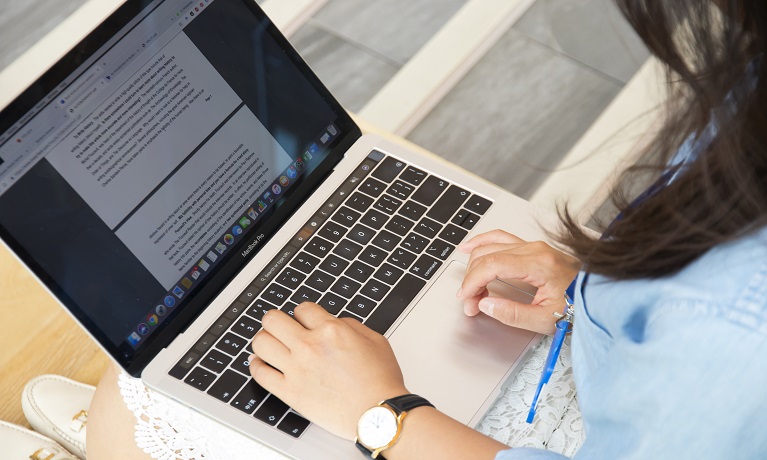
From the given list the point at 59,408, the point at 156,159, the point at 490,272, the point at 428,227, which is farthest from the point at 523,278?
the point at 59,408

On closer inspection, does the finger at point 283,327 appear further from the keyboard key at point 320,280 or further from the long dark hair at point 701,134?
the long dark hair at point 701,134

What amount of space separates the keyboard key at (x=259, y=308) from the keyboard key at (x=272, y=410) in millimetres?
98

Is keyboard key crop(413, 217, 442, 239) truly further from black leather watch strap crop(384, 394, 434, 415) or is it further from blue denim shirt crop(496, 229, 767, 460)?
blue denim shirt crop(496, 229, 767, 460)

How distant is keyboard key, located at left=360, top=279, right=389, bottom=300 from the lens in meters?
0.94

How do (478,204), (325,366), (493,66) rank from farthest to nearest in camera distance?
(493,66) → (478,204) → (325,366)

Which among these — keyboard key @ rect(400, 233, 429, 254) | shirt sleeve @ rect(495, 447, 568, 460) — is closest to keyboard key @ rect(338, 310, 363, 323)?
keyboard key @ rect(400, 233, 429, 254)

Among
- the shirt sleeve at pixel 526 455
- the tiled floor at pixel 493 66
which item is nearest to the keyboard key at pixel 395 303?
the shirt sleeve at pixel 526 455

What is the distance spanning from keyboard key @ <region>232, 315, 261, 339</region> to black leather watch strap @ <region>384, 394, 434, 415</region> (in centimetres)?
18

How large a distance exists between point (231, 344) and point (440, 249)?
9.7 inches

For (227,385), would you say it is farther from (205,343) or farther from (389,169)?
(389,169)

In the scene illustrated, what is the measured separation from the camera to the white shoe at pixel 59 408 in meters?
1.06

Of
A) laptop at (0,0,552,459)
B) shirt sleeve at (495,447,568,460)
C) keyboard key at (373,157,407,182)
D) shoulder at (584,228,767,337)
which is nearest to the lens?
shoulder at (584,228,767,337)

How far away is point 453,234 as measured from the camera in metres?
0.99

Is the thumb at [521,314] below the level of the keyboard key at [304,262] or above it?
below
